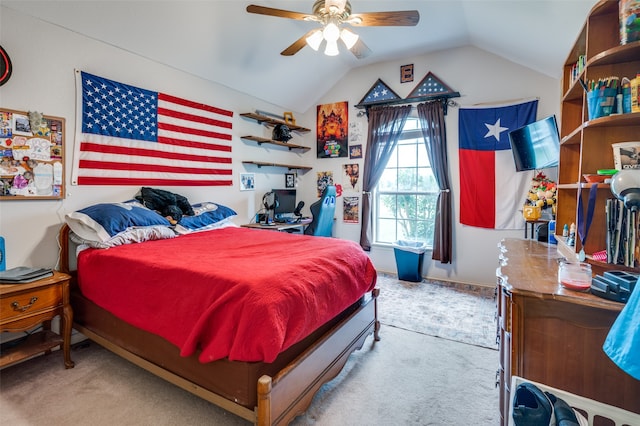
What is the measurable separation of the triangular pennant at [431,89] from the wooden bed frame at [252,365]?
3.00m

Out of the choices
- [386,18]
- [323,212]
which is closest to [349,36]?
[386,18]

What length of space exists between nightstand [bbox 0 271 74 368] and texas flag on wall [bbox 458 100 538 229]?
4091mm

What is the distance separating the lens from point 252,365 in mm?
1382

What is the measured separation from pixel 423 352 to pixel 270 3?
136 inches

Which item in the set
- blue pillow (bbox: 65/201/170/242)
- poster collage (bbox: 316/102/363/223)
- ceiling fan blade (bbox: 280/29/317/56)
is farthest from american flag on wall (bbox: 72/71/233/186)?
poster collage (bbox: 316/102/363/223)

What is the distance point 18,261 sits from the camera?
2.22 metres

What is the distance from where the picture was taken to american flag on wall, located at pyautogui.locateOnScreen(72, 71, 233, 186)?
102 inches

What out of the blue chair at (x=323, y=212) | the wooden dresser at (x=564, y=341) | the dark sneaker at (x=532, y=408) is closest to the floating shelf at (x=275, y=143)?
the blue chair at (x=323, y=212)

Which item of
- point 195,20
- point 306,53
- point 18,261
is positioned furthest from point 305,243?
point 306,53

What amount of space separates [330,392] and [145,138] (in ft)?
9.06

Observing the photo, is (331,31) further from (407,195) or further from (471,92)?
(407,195)

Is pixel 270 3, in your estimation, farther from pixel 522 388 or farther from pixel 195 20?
pixel 522 388

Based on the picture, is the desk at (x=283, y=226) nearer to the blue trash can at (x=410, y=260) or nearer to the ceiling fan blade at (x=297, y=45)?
the blue trash can at (x=410, y=260)

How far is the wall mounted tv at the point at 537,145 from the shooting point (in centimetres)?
279
